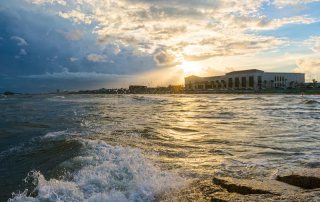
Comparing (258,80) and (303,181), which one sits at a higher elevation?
(258,80)

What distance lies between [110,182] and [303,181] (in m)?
4.45

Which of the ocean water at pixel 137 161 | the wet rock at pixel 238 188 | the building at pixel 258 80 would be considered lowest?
the ocean water at pixel 137 161

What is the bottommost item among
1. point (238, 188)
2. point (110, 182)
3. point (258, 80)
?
point (110, 182)

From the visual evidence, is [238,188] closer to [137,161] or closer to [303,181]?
[303,181]

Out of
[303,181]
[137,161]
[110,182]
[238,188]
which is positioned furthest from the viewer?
[137,161]

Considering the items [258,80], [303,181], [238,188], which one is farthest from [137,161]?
[258,80]

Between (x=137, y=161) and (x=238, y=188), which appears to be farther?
(x=137, y=161)

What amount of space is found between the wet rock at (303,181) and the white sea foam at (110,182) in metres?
2.44

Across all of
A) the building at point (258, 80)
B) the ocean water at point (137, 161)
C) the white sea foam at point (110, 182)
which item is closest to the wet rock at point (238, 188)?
the ocean water at point (137, 161)

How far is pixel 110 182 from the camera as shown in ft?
30.9

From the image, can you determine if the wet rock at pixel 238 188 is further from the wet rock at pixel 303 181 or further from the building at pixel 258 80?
the building at pixel 258 80

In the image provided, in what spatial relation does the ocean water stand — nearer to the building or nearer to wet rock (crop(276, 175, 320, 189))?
wet rock (crop(276, 175, 320, 189))

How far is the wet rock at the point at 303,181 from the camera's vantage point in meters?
7.81

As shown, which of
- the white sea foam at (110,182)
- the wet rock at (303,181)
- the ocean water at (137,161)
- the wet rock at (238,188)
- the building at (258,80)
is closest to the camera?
the wet rock at (238,188)
